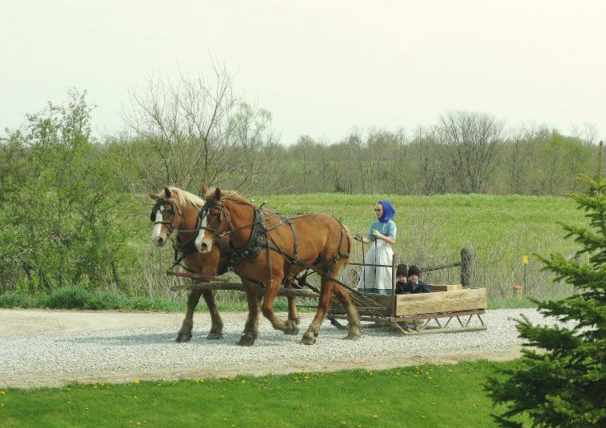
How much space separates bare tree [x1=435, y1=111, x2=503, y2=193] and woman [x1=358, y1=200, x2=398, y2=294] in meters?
58.5

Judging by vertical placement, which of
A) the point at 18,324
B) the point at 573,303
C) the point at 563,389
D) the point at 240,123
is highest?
the point at 240,123

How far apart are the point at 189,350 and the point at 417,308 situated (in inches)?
158

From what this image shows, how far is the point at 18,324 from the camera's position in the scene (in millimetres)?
17625

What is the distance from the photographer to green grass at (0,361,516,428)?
979cm

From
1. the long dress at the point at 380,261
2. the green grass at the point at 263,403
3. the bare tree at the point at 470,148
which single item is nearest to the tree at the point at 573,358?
the green grass at the point at 263,403

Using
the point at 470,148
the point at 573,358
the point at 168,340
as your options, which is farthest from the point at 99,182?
the point at 470,148

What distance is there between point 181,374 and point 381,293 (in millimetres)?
5074

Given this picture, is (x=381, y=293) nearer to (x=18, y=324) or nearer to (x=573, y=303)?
(x=18, y=324)

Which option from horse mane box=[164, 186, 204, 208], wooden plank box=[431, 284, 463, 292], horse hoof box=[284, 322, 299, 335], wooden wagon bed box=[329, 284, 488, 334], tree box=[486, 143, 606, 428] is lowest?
horse hoof box=[284, 322, 299, 335]

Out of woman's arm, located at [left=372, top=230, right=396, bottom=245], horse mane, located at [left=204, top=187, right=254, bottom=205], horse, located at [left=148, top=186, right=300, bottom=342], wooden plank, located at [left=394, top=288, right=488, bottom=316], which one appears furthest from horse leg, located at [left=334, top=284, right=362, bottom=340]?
horse mane, located at [left=204, top=187, right=254, bottom=205]

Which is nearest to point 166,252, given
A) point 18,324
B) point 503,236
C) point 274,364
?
point 18,324

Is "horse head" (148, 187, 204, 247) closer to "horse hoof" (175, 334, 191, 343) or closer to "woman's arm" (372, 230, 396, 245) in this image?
"horse hoof" (175, 334, 191, 343)

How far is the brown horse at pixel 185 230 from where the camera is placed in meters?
13.9

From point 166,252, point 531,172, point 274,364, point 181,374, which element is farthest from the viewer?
point 531,172
